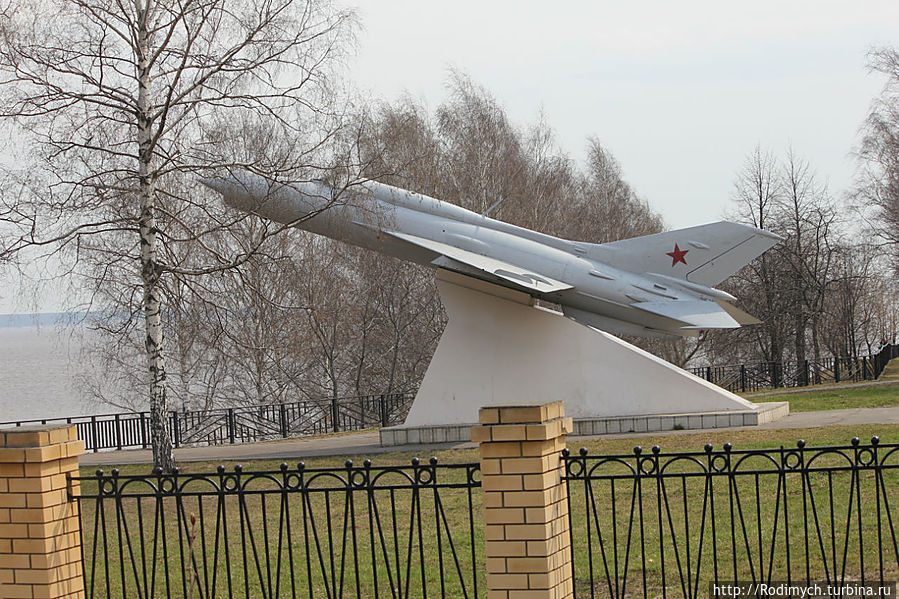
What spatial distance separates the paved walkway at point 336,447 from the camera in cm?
1511

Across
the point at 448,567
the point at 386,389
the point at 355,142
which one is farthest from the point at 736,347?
the point at 448,567

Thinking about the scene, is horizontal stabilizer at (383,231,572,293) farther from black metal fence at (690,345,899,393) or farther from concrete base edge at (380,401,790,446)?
black metal fence at (690,345,899,393)

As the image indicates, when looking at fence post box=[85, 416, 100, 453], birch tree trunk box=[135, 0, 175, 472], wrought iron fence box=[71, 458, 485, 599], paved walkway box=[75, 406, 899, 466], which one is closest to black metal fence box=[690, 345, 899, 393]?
paved walkway box=[75, 406, 899, 466]

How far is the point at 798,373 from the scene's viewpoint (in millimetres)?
30984

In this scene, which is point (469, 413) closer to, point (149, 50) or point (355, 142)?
point (355, 142)

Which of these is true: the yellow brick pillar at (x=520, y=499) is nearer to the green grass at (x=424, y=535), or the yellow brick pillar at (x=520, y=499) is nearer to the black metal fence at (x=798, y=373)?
the green grass at (x=424, y=535)

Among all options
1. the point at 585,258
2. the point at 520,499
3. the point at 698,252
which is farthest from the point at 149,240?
the point at 520,499

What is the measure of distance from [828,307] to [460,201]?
19733 millimetres

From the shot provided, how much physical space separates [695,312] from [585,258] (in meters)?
2.06

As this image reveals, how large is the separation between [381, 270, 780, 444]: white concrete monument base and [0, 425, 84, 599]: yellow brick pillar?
1071 cm

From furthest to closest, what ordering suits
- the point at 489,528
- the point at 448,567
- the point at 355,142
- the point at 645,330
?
the point at 645,330, the point at 355,142, the point at 448,567, the point at 489,528

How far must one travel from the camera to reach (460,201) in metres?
28.6

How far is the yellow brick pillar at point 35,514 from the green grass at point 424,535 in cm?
25

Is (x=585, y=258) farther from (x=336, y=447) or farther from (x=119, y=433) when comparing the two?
(x=119, y=433)
